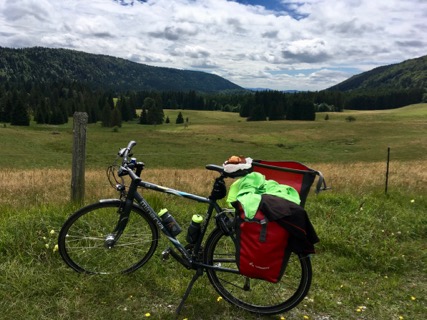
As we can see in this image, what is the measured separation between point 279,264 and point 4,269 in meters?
3.26

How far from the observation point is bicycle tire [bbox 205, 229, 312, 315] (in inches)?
149

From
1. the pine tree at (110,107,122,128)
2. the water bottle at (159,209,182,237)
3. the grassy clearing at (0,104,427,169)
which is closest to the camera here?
the water bottle at (159,209,182,237)

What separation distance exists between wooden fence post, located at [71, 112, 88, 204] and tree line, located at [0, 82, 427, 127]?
10028cm

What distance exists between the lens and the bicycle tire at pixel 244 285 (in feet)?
12.4

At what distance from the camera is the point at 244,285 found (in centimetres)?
399

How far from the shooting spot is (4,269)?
4.15 m

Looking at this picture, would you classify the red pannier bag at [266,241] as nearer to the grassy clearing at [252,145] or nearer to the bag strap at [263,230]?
the bag strap at [263,230]

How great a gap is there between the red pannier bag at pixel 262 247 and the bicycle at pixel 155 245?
0.30 m

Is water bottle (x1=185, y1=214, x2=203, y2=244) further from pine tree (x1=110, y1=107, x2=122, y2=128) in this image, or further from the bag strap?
pine tree (x1=110, y1=107, x2=122, y2=128)

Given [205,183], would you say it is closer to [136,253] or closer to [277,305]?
[136,253]

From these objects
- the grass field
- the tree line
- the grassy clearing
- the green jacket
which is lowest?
the grassy clearing

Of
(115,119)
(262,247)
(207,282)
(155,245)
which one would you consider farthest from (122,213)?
(115,119)

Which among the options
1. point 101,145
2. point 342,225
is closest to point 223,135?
point 101,145

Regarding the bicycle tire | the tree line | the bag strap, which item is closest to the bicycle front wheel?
the bicycle tire
